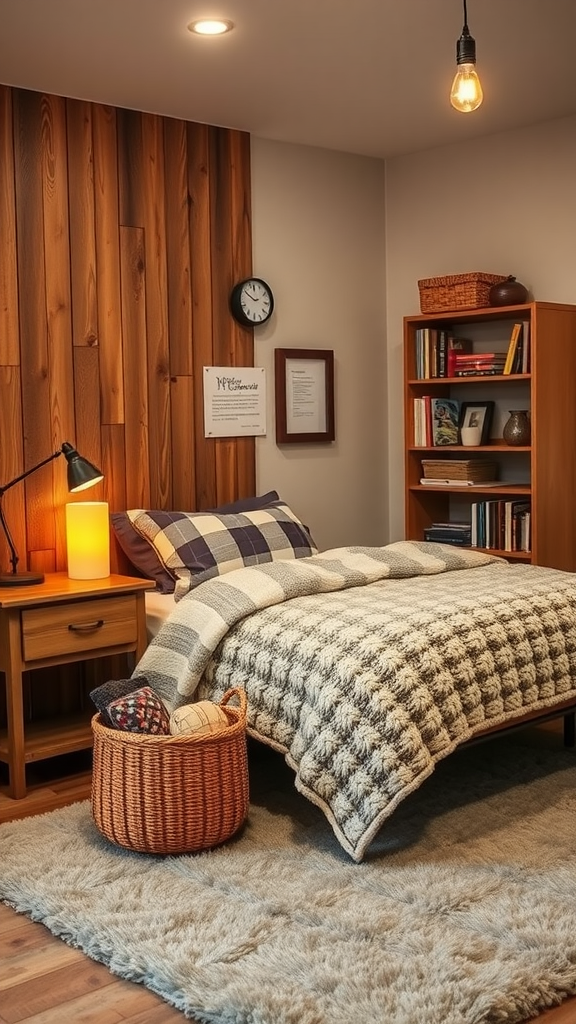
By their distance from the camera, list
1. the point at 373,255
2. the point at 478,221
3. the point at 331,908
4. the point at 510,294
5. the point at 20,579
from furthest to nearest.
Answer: the point at 373,255 < the point at 478,221 < the point at 510,294 < the point at 20,579 < the point at 331,908

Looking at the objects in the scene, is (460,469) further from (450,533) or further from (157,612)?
(157,612)

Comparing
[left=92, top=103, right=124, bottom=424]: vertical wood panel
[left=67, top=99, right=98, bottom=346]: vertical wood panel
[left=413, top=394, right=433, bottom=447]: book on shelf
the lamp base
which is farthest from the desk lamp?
[left=413, top=394, right=433, bottom=447]: book on shelf

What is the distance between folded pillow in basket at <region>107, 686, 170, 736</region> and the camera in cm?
304

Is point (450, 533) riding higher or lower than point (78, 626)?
higher

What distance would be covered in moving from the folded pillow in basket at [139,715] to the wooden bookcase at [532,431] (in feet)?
6.59

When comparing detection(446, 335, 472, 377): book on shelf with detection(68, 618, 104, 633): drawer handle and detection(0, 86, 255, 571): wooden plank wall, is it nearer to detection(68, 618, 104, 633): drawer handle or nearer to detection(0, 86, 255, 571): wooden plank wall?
detection(0, 86, 255, 571): wooden plank wall

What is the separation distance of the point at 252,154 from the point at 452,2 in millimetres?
1595

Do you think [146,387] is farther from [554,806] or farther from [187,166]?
[554,806]

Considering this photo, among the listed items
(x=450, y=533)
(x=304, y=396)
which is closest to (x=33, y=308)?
(x=304, y=396)

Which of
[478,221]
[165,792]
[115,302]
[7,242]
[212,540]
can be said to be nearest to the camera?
[165,792]

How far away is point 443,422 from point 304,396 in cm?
64

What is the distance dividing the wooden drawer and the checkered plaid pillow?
266 millimetres

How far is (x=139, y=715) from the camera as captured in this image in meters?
3.05

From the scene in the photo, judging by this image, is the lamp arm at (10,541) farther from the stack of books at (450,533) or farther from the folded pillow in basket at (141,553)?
the stack of books at (450,533)
